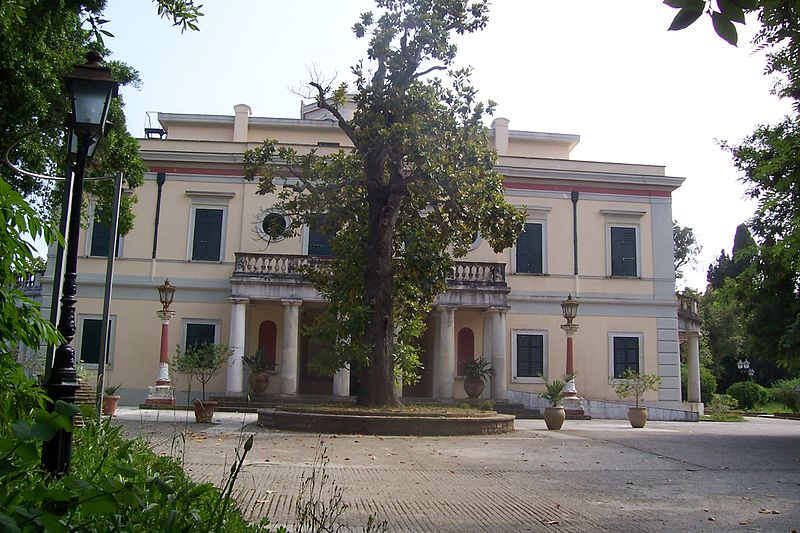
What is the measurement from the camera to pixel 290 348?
26062 millimetres

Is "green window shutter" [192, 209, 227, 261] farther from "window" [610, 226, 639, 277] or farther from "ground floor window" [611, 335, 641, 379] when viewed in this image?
"ground floor window" [611, 335, 641, 379]

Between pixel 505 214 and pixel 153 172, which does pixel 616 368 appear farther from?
pixel 153 172

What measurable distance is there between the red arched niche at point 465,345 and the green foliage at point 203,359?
8.91 metres

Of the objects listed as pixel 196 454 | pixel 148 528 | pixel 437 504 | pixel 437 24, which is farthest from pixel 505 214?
pixel 148 528

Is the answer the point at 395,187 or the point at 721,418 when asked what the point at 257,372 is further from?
the point at 721,418

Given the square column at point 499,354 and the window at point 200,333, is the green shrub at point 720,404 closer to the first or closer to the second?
the square column at point 499,354

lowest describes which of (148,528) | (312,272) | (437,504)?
(437,504)

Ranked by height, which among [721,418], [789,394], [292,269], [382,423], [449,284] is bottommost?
[721,418]

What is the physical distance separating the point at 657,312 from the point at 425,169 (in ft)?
57.1

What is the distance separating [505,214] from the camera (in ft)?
53.4

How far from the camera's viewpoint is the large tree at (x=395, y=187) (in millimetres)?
15977

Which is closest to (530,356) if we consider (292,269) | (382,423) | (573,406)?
(573,406)

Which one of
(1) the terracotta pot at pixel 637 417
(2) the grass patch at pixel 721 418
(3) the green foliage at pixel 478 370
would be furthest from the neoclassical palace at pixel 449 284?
(1) the terracotta pot at pixel 637 417

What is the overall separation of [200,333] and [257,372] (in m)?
3.17
